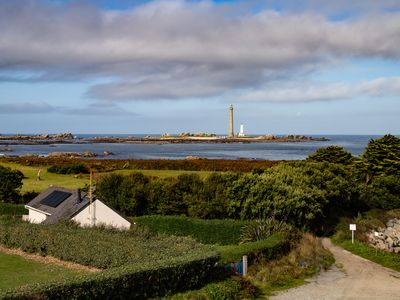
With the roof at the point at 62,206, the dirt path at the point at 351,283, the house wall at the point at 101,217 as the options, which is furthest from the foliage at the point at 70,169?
the dirt path at the point at 351,283

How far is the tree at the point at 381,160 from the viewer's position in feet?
165

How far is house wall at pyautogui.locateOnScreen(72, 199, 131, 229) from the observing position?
31812 millimetres

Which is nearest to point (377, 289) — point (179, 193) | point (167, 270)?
point (167, 270)

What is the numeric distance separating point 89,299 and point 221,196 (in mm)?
19934

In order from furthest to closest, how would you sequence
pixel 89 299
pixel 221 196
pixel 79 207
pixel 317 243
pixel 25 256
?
pixel 221 196 → pixel 79 207 → pixel 317 243 → pixel 25 256 → pixel 89 299

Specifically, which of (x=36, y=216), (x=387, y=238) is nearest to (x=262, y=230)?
(x=387, y=238)

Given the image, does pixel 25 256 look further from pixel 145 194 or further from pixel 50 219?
pixel 145 194

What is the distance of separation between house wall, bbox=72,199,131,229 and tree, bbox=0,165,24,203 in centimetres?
1337

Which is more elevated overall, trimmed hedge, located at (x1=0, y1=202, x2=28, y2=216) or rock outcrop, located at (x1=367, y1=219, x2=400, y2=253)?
trimmed hedge, located at (x1=0, y1=202, x2=28, y2=216)

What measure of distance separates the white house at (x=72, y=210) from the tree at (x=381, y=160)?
2839cm

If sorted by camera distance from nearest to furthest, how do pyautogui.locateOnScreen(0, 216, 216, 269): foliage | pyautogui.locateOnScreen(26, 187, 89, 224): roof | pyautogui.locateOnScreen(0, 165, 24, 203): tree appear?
pyautogui.locateOnScreen(0, 216, 216, 269): foliage < pyautogui.locateOnScreen(26, 187, 89, 224): roof < pyautogui.locateOnScreen(0, 165, 24, 203): tree

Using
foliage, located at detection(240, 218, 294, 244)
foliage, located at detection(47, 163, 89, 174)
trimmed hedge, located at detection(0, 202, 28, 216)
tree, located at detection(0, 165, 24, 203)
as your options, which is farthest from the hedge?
foliage, located at detection(47, 163, 89, 174)

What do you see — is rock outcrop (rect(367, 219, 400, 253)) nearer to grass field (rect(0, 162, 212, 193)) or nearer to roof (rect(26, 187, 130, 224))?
roof (rect(26, 187, 130, 224))

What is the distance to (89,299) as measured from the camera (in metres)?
16.4
